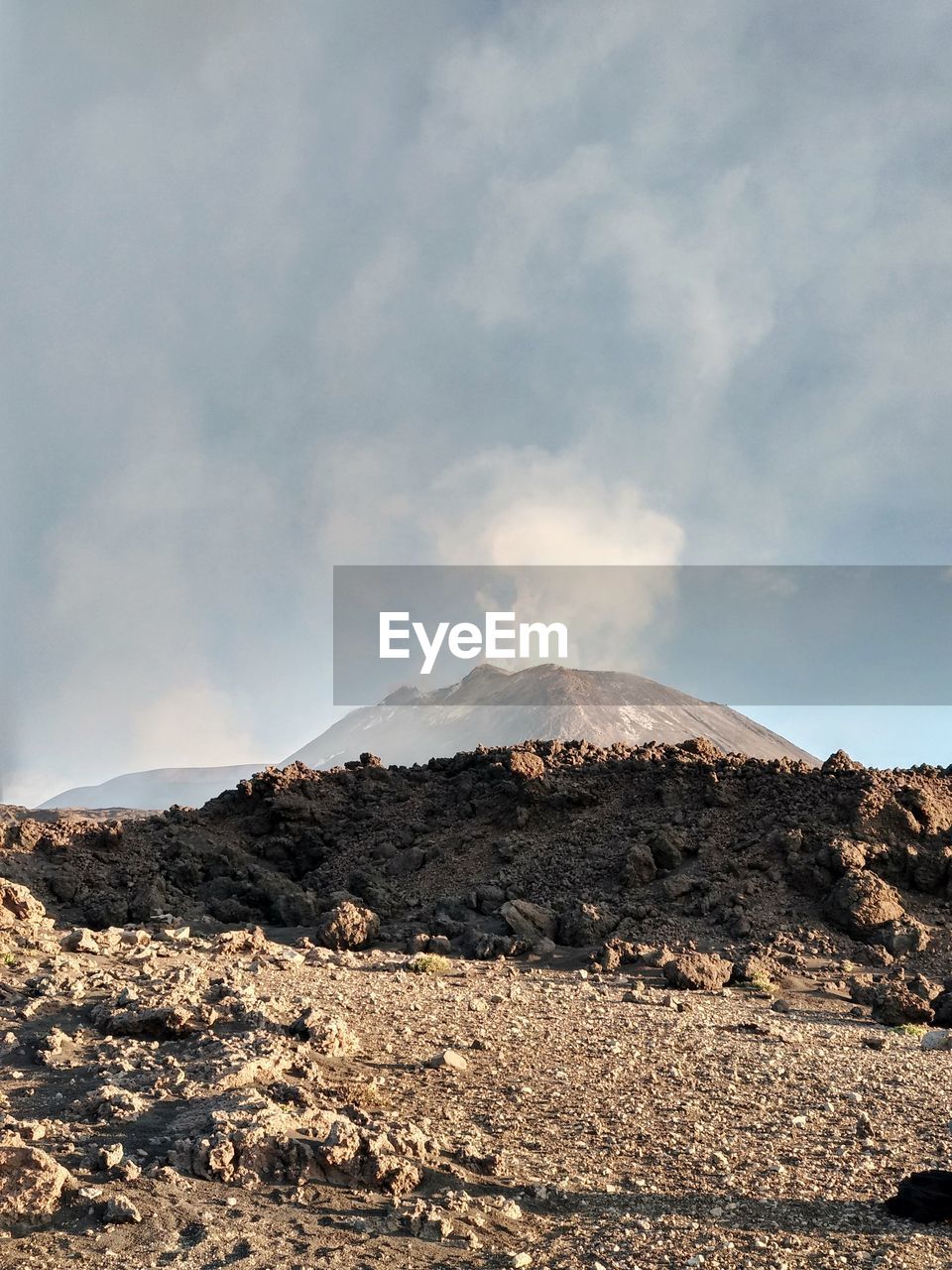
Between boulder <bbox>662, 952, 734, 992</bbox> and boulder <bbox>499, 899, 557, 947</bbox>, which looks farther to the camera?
boulder <bbox>499, 899, 557, 947</bbox>

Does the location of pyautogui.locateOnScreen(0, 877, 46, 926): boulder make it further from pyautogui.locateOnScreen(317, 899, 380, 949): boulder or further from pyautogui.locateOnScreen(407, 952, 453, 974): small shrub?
pyautogui.locateOnScreen(407, 952, 453, 974): small shrub

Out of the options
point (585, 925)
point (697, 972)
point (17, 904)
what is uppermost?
point (17, 904)

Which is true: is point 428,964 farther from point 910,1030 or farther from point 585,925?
point 910,1030

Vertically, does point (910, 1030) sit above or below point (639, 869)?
below

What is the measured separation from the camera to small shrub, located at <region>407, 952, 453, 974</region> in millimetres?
15492

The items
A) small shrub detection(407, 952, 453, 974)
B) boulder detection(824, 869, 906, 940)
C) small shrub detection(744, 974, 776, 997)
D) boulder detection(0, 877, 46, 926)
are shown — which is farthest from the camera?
boulder detection(824, 869, 906, 940)

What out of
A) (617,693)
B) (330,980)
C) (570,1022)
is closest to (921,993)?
(570,1022)

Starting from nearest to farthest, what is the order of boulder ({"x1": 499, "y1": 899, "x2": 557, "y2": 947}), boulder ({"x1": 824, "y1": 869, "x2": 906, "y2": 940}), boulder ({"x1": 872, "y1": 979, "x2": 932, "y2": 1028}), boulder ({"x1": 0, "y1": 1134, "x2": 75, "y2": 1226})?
boulder ({"x1": 0, "y1": 1134, "x2": 75, "y2": 1226}) → boulder ({"x1": 872, "y1": 979, "x2": 932, "y2": 1028}) → boulder ({"x1": 824, "y1": 869, "x2": 906, "y2": 940}) → boulder ({"x1": 499, "y1": 899, "x2": 557, "y2": 947})

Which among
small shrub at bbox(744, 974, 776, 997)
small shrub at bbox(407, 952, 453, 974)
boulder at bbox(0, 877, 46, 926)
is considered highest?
boulder at bbox(0, 877, 46, 926)

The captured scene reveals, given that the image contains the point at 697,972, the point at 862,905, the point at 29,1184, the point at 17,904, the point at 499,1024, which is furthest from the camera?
the point at 862,905

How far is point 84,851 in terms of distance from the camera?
73.6 ft

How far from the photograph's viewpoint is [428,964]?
15578 mm

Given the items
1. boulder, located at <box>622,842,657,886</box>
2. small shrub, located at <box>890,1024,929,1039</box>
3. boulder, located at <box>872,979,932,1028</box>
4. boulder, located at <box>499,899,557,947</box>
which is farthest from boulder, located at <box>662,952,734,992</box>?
boulder, located at <box>622,842,657,886</box>

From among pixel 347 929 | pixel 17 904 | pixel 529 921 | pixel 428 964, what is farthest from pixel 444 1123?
pixel 529 921
